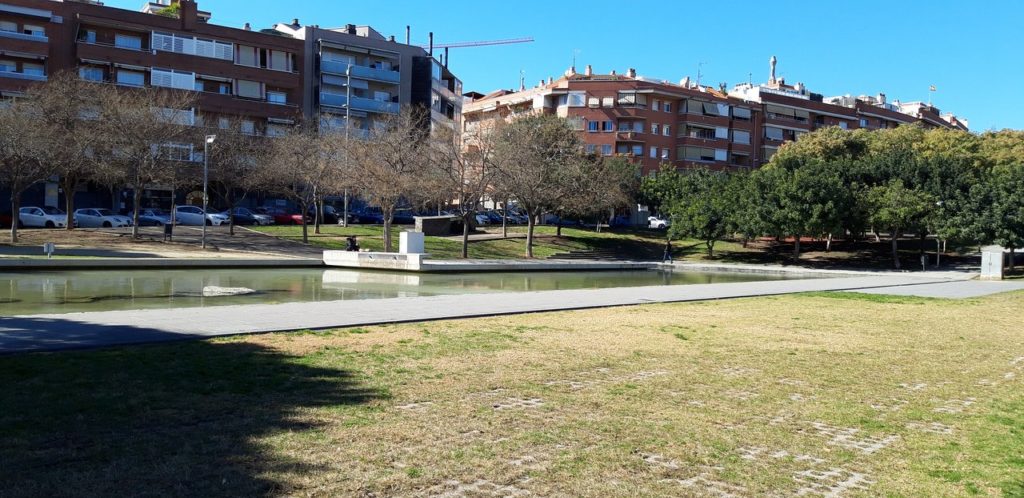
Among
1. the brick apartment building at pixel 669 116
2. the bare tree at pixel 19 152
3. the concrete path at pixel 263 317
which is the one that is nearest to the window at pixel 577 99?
the brick apartment building at pixel 669 116

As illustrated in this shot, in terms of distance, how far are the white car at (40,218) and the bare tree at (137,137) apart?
6.60m

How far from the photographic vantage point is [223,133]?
47.0m

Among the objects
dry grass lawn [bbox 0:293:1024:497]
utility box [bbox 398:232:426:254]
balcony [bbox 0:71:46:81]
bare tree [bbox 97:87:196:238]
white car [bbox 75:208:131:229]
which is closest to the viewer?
dry grass lawn [bbox 0:293:1024:497]

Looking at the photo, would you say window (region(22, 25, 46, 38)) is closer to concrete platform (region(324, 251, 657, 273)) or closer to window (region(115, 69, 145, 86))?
window (region(115, 69, 145, 86))

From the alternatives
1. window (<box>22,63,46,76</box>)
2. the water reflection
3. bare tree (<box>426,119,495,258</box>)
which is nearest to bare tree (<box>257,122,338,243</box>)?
bare tree (<box>426,119,495,258</box>)

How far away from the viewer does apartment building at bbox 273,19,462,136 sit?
6694 centimetres

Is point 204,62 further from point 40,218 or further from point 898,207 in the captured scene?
point 898,207

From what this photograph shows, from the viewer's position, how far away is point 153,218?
49.5 metres

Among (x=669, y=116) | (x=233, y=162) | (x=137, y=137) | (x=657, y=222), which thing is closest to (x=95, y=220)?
(x=233, y=162)

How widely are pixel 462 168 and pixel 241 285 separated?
751 inches

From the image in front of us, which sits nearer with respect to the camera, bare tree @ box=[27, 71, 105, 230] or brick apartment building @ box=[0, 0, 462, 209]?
bare tree @ box=[27, 71, 105, 230]

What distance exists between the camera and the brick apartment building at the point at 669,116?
77562mm

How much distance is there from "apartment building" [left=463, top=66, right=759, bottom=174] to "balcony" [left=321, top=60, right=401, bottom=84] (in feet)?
28.7

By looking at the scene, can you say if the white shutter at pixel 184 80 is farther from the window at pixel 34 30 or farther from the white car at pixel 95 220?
the white car at pixel 95 220
